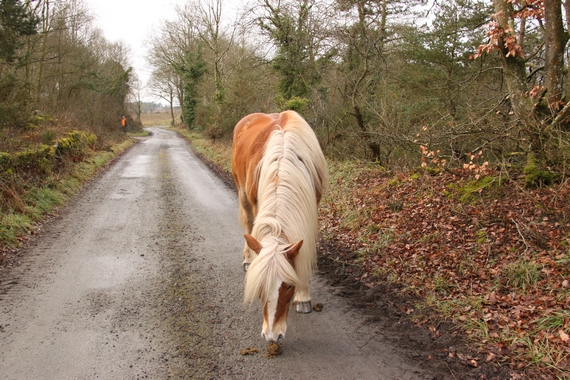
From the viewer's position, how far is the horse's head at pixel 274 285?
123 inches

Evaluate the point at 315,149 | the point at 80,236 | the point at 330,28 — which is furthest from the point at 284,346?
the point at 330,28

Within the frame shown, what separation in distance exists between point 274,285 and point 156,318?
68.7 inches

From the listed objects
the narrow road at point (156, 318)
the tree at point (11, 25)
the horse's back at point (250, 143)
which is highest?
the tree at point (11, 25)

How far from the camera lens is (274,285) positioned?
3148 millimetres

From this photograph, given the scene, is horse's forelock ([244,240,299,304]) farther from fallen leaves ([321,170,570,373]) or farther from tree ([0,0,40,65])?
tree ([0,0,40,65])

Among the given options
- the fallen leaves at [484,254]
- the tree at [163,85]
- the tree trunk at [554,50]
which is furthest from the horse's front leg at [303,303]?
the tree at [163,85]

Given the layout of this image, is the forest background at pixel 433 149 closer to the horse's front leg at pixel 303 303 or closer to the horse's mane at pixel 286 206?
the horse's front leg at pixel 303 303

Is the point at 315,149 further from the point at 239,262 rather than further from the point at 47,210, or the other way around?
the point at 47,210

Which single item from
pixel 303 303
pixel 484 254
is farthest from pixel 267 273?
pixel 484 254

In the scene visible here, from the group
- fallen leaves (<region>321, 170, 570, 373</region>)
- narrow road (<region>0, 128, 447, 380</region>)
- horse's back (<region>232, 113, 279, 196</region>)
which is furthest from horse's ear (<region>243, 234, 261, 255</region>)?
fallen leaves (<region>321, 170, 570, 373</region>)

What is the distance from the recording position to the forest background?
395 centimetres

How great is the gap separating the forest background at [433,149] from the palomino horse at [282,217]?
1.49 metres

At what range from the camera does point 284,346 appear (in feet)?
11.8

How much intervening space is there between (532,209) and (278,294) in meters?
3.56
